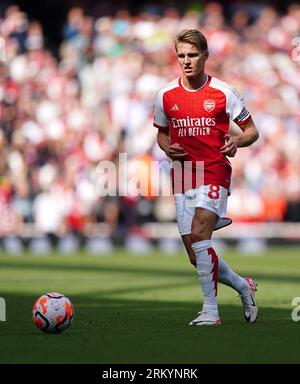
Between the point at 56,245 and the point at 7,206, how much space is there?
141 cm

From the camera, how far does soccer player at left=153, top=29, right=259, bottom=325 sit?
8148 millimetres

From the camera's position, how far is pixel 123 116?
24.4 m

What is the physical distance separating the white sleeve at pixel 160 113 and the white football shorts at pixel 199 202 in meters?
0.61

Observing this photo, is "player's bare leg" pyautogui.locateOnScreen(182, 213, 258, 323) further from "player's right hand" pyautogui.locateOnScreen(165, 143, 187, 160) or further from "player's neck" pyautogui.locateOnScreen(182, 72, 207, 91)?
"player's neck" pyautogui.locateOnScreen(182, 72, 207, 91)

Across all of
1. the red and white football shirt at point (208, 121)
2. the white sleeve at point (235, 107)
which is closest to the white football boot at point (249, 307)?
the red and white football shirt at point (208, 121)

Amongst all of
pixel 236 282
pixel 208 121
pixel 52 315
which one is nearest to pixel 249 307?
pixel 236 282

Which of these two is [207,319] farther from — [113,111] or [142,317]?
[113,111]

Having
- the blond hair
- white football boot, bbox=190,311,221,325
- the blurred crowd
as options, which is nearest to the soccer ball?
white football boot, bbox=190,311,221,325

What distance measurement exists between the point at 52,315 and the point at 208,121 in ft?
6.52

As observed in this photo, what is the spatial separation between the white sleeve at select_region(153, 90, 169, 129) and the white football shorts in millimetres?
610

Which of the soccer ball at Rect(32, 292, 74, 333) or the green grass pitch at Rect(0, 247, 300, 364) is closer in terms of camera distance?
the green grass pitch at Rect(0, 247, 300, 364)

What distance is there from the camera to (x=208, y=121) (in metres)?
8.25

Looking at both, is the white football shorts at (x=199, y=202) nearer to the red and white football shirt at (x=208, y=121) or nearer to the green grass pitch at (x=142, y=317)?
the red and white football shirt at (x=208, y=121)
